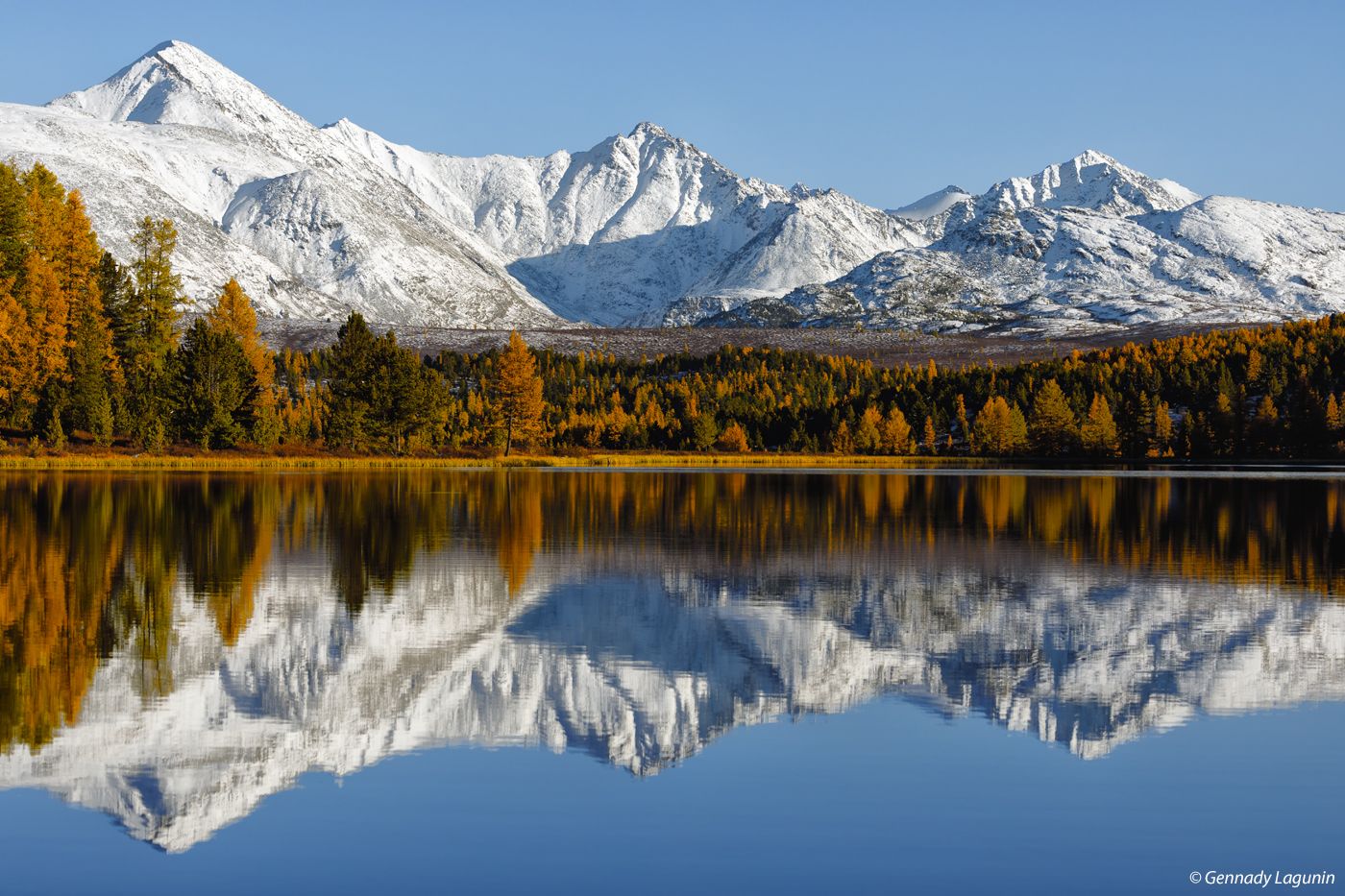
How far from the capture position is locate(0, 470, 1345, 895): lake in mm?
13773

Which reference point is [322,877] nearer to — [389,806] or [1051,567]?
[389,806]

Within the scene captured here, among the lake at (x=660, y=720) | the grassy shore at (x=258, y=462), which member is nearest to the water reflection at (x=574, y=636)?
the lake at (x=660, y=720)

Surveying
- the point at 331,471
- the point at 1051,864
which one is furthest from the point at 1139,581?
the point at 331,471

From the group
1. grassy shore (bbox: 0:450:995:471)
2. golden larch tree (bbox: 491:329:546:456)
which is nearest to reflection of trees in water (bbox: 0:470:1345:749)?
grassy shore (bbox: 0:450:995:471)

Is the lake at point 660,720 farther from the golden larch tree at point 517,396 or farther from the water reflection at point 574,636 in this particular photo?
the golden larch tree at point 517,396

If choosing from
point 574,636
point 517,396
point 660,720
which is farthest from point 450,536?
point 517,396

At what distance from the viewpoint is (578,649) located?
24547mm

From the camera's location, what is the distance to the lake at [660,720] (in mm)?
13773

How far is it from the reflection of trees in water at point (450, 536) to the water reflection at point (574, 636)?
0.65 feet

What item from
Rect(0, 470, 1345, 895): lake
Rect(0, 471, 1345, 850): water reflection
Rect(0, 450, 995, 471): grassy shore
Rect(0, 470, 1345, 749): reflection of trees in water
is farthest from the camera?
Rect(0, 450, 995, 471): grassy shore

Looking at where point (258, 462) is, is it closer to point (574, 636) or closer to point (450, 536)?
point (450, 536)

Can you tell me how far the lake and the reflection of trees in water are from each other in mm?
276

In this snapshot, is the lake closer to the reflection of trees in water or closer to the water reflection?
the water reflection

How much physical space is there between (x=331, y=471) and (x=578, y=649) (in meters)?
95.6
